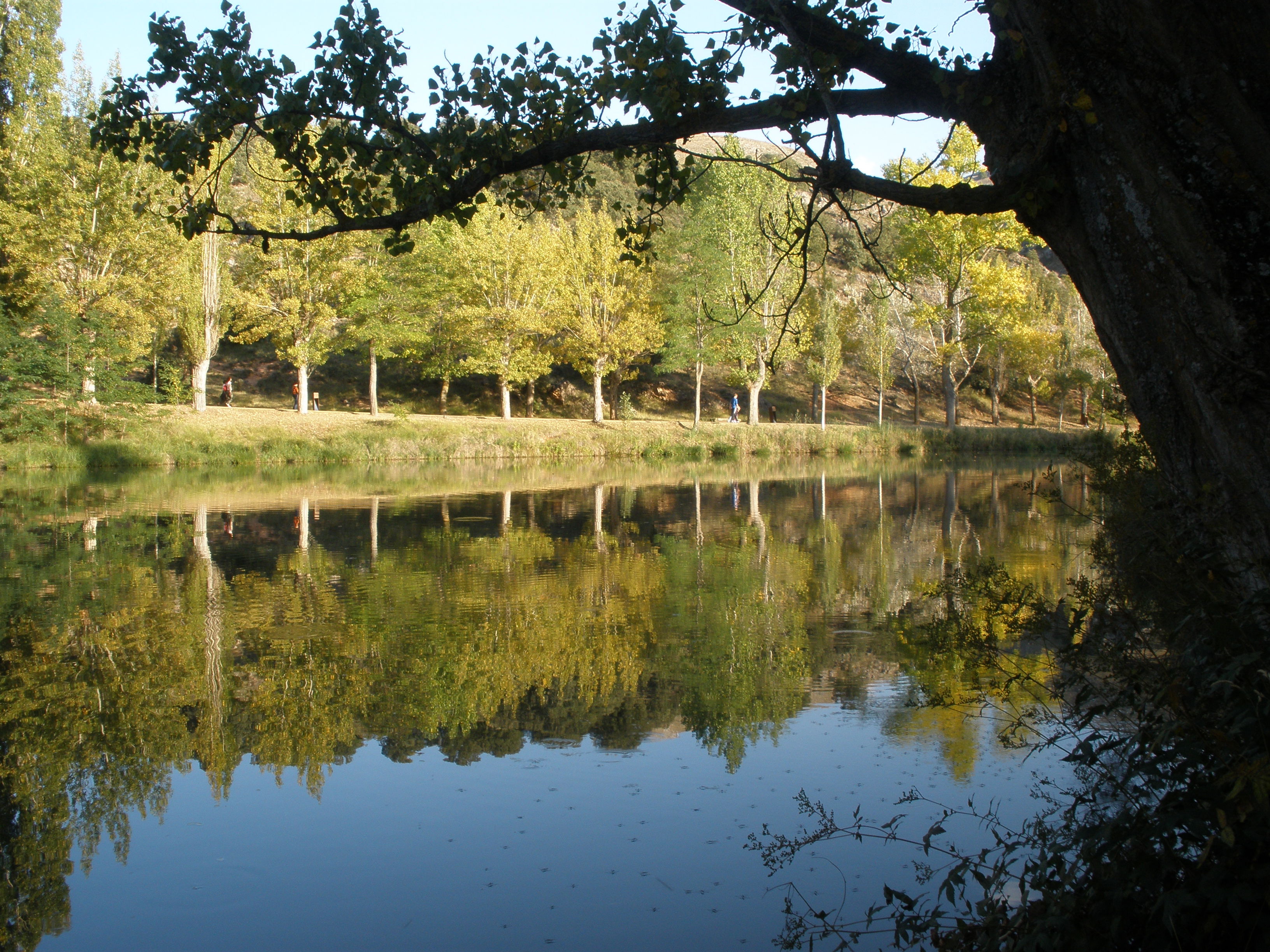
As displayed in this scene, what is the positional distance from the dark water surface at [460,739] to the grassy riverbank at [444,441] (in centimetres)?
1896

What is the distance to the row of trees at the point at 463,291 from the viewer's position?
36688 mm

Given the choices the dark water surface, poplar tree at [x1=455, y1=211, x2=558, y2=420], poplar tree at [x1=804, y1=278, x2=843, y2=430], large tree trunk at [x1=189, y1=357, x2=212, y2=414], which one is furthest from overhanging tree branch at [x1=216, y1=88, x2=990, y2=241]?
poplar tree at [x1=804, y1=278, x2=843, y2=430]

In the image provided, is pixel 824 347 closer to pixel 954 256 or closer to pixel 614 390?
pixel 954 256

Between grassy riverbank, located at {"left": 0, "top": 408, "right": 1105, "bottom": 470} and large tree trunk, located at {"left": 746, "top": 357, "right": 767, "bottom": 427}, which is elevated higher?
large tree trunk, located at {"left": 746, "top": 357, "right": 767, "bottom": 427}

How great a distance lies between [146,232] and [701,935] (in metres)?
39.7

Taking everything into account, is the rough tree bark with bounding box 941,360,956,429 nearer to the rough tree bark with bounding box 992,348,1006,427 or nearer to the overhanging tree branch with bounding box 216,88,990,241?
the rough tree bark with bounding box 992,348,1006,427

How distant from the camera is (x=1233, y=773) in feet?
8.90

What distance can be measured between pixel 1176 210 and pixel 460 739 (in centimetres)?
551

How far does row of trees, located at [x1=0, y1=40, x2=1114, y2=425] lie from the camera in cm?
3669

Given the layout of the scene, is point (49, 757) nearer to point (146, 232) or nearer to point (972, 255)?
point (146, 232)

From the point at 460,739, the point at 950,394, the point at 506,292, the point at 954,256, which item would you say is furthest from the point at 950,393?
the point at 460,739

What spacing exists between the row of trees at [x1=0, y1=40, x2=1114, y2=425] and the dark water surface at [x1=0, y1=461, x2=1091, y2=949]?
22600 millimetres

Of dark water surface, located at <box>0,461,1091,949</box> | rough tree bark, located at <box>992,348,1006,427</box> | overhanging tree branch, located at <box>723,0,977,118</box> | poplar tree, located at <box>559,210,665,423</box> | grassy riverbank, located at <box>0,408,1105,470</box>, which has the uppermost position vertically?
poplar tree, located at <box>559,210,665,423</box>

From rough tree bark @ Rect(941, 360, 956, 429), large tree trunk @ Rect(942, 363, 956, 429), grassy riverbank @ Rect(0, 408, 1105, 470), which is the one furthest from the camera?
large tree trunk @ Rect(942, 363, 956, 429)
